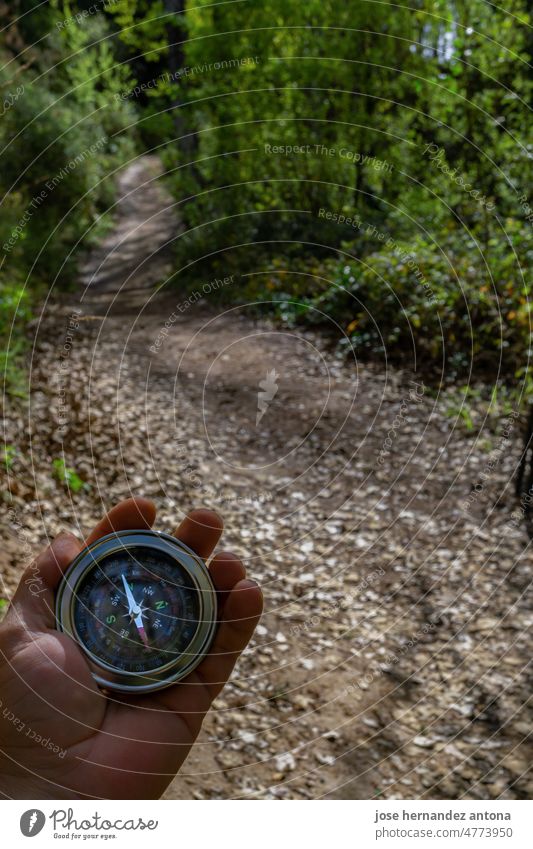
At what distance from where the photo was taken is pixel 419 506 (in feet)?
20.8

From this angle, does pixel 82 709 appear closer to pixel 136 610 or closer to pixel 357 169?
pixel 136 610

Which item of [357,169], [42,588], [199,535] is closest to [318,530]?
[199,535]

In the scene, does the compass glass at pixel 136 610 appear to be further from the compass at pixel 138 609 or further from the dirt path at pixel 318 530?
the dirt path at pixel 318 530

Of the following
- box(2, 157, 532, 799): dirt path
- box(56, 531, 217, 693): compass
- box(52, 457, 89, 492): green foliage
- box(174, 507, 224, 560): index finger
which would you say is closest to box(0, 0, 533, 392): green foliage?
box(2, 157, 532, 799): dirt path

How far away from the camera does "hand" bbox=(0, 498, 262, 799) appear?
2348 millimetres

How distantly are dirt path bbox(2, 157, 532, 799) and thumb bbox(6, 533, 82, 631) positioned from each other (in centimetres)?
200

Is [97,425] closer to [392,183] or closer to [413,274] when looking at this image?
[413,274]

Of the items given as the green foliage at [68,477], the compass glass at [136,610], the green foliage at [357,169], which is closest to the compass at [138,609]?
the compass glass at [136,610]

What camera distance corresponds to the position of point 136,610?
2.55m

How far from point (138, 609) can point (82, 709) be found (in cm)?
37

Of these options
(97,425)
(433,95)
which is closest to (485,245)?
(433,95)

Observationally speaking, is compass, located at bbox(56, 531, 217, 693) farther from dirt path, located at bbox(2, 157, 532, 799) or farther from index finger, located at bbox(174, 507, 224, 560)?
dirt path, located at bbox(2, 157, 532, 799)
